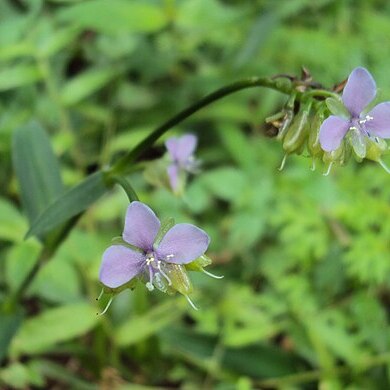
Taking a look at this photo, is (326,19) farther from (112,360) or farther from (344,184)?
(112,360)

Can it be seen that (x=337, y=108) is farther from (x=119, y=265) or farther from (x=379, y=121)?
(x=119, y=265)

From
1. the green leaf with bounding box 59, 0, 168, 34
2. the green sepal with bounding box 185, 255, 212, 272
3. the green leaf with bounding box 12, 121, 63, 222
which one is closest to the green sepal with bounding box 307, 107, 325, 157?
the green sepal with bounding box 185, 255, 212, 272

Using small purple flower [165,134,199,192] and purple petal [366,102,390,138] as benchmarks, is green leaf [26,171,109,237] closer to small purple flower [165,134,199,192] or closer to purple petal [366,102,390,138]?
small purple flower [165,134,199,192]

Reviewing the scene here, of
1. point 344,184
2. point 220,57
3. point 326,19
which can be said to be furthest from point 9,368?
point 326,19

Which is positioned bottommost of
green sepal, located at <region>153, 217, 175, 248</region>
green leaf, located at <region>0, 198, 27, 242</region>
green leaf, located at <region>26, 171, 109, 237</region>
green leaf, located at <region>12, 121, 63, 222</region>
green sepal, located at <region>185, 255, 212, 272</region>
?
green leaf, located at <region>0, 198, 27, 242</region>

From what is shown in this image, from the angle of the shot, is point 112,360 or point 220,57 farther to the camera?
point 220,57

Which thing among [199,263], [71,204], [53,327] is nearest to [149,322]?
[53,327]
